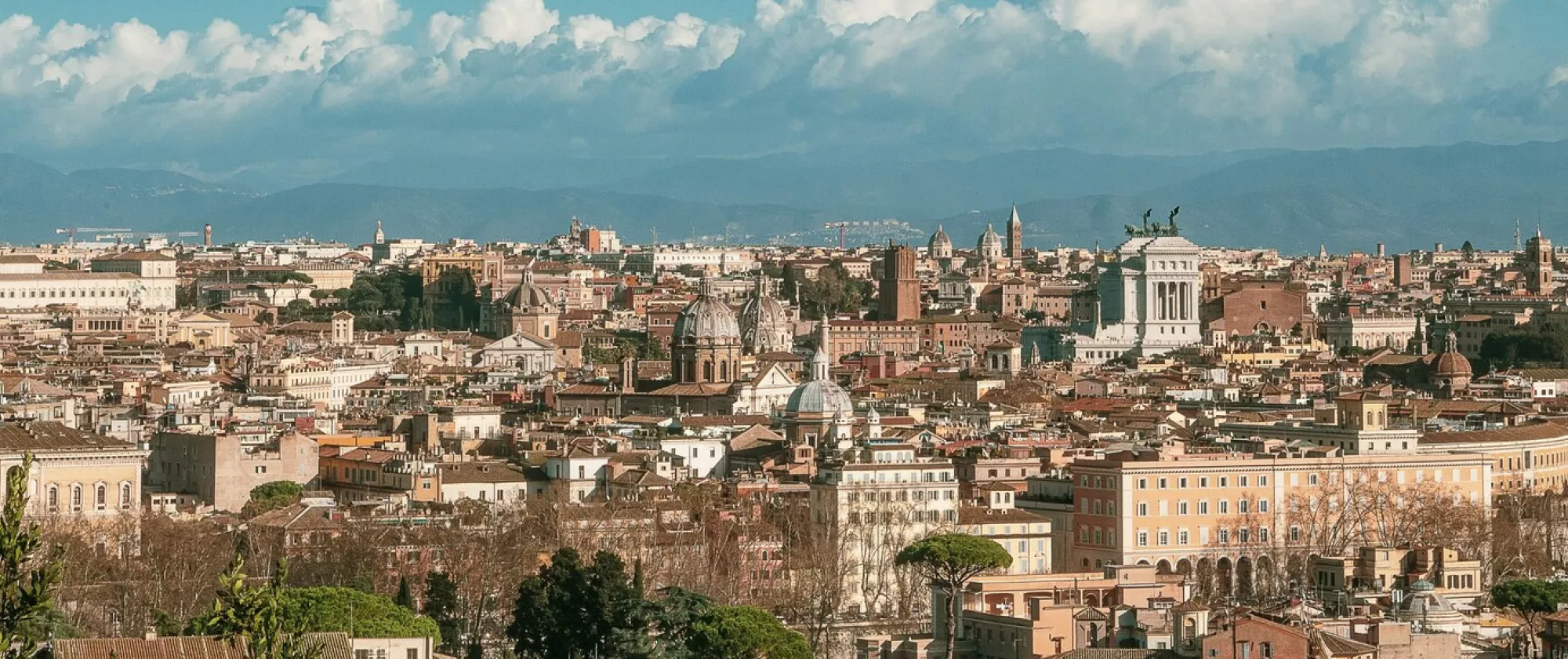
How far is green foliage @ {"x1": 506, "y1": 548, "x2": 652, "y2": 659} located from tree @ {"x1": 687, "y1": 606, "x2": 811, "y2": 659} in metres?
0.72

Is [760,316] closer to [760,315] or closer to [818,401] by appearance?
[760,315]

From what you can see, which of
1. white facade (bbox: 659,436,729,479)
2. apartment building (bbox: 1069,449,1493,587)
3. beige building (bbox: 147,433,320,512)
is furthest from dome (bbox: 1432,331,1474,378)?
beige building (bbox: 147,433,320,512)

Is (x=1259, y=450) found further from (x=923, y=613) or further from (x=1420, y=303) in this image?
(x=1420, y=303)

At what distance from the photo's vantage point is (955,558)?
43469 millimetres

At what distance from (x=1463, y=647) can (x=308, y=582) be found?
1510cm

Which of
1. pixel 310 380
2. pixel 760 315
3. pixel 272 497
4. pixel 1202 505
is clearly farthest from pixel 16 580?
pixel 760 315

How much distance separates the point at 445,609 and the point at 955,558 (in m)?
6.34

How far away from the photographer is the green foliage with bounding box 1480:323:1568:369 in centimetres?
9631

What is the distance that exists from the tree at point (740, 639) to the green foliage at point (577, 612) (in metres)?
0.72

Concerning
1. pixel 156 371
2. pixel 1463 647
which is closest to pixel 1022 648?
pixel 1463 647

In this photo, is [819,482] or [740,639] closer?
[740,639]

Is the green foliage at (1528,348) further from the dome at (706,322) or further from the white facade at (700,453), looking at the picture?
the white facade at (700,453)

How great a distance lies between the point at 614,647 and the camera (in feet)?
126

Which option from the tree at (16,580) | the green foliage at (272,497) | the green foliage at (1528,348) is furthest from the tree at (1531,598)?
the green foliage at (1528,348)
